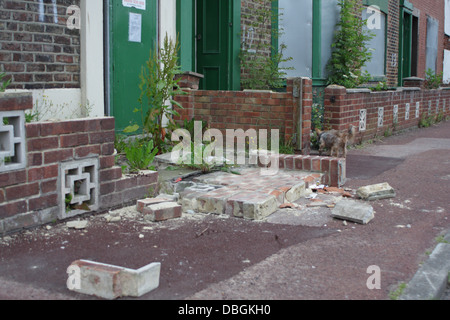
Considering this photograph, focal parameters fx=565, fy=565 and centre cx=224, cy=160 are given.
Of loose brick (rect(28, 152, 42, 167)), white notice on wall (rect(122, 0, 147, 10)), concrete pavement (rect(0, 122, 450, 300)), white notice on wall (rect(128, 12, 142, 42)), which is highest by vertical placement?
white notice on wall (rect(122, 0, 147, 10))

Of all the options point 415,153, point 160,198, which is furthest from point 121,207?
point 415,153

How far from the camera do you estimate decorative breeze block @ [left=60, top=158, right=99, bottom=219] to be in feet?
14.4

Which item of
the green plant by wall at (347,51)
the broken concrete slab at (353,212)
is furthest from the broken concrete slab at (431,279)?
the green plant by wall at (347,51)

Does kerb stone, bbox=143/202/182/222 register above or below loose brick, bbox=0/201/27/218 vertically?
below

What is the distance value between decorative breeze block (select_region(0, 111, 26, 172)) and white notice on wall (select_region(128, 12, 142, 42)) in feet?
12.0

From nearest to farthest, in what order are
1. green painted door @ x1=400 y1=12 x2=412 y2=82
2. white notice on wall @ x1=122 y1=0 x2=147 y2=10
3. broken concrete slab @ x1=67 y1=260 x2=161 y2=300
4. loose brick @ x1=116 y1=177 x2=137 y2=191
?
broken concrete slab @ x1=67 y1=260 x2=161 y2=300 < loose brick @ x1=116 y1=177 x2=137 y2=191 < white notice on wall @ x1=122 y1=0 x2=147 y2=10 < green painted door @ x1=400 y1=12 x2=412 y2=82

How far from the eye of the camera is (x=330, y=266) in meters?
3.60

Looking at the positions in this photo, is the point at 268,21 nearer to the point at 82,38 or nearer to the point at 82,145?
the point at 82,38

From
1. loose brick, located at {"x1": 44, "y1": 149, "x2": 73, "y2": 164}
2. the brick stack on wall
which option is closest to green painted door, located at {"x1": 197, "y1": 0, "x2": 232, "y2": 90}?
the brick stack on wall

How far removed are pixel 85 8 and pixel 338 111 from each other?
169 inches

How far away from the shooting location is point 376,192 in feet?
18.4

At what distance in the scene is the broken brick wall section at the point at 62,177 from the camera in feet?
13.3

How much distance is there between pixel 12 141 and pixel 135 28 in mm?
3929

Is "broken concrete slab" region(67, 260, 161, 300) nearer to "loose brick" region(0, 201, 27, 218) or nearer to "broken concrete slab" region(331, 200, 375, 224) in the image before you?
"loose brick" region(0, 201, 27, 218)
